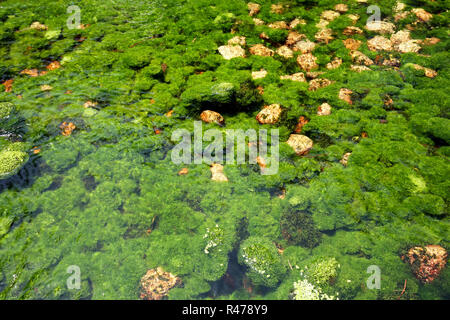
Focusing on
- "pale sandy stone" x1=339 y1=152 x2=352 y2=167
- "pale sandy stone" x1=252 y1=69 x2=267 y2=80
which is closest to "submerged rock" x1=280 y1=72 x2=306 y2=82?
"pale sandy stone" x1=252 y1=69 x2=267 y2=80

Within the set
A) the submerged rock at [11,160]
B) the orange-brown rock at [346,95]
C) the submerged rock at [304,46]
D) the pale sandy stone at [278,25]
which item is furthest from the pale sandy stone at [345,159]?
the submerged rock at [11,160]

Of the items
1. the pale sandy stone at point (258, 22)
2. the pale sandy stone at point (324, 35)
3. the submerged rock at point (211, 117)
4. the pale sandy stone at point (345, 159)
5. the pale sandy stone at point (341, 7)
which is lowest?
the pale sandy stone at point (345, 159)

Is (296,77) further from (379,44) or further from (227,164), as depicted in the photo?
(227,164)

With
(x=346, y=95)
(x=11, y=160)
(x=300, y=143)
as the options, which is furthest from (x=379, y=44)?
(x=11, y=160)

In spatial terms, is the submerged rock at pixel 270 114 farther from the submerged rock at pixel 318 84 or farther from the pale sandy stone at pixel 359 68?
the pale sandy stone at pixel 359 68
